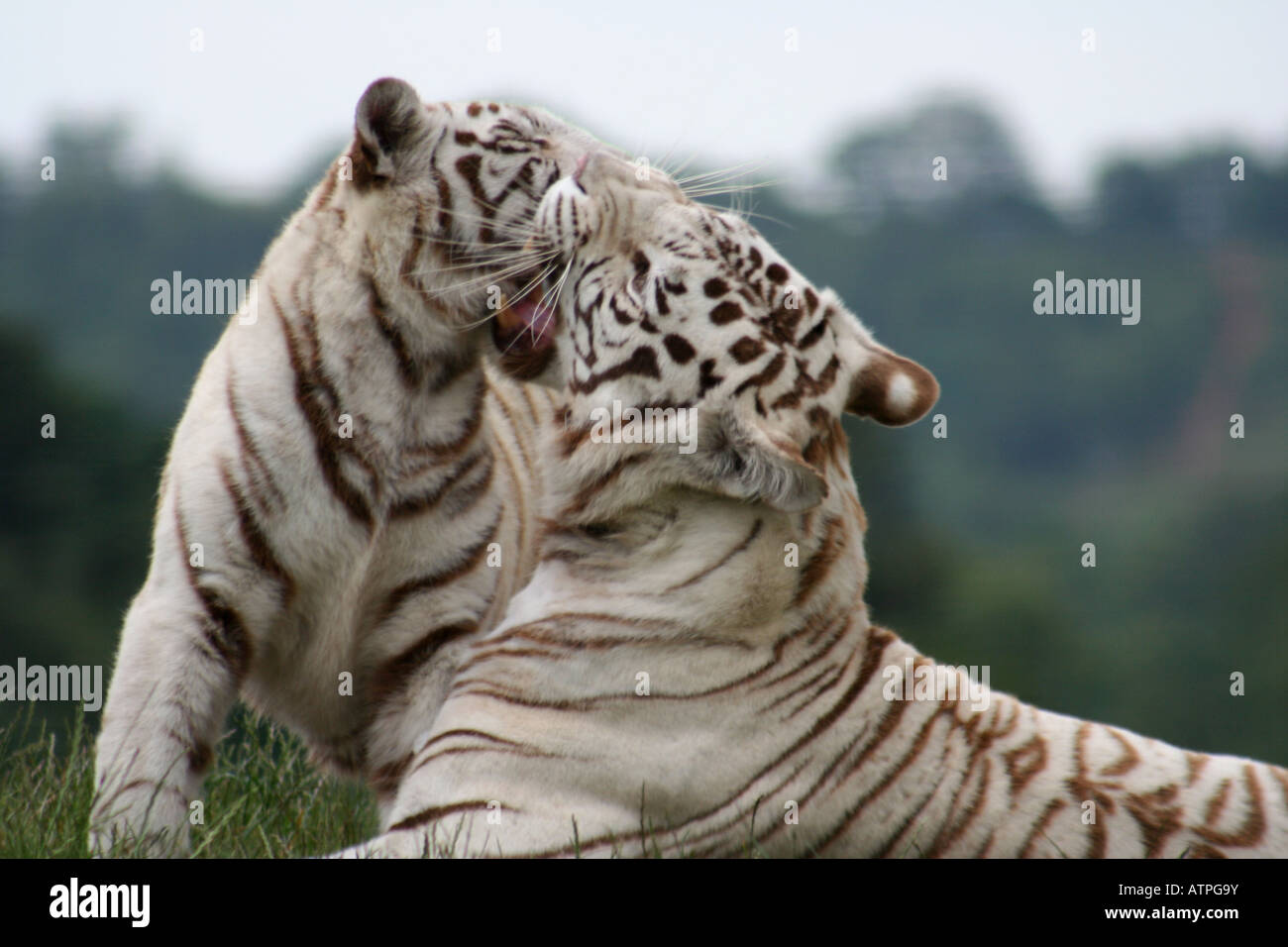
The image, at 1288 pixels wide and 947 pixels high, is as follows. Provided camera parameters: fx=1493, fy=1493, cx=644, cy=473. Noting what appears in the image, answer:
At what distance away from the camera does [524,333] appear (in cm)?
315

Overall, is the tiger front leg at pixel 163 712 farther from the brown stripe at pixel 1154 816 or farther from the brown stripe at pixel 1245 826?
the brown stripe at pixel 1245 826

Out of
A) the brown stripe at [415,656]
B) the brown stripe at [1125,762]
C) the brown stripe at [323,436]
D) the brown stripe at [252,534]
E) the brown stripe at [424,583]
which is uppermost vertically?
the brown stripe at [323,436]

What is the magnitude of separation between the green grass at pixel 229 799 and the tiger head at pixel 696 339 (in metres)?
1.04

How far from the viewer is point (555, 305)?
3096mm

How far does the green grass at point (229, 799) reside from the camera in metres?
2.85

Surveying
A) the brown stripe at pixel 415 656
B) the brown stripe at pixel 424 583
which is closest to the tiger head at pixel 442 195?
the brown stripe at pixel 424 583

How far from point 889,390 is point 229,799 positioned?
1.82 m

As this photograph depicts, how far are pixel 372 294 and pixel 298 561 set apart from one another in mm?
580

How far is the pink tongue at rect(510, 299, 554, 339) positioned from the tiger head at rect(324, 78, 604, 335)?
31 millimetres

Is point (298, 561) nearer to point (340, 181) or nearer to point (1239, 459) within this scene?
point (340, 181)

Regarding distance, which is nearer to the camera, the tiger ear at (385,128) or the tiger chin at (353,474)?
the tiger chin at (353,474)

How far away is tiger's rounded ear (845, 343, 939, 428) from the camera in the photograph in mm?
3117

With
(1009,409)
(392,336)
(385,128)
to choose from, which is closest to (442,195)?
(385,128)

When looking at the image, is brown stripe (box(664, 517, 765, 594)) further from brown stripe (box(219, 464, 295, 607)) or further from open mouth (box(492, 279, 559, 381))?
brown stripe (box(219, 464, 295, 607))
